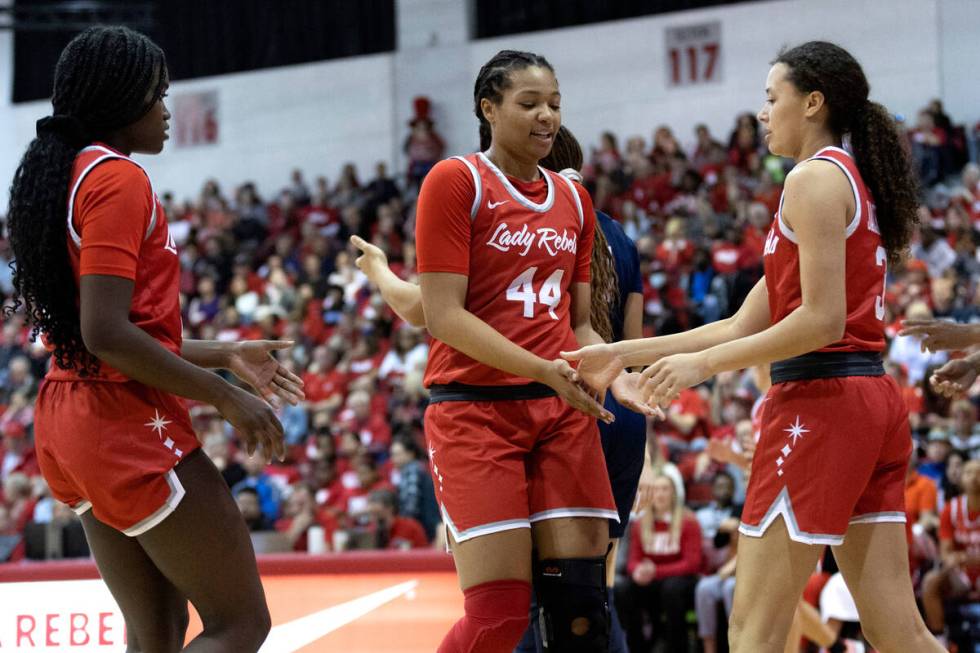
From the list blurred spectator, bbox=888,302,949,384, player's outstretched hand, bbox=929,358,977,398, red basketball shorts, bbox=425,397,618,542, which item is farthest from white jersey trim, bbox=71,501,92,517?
blurred spectator, bbox=888,302,949,384

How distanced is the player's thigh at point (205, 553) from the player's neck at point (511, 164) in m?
1.32

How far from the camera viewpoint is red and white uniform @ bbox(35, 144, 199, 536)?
3018mm

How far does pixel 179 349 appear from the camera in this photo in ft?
10.8

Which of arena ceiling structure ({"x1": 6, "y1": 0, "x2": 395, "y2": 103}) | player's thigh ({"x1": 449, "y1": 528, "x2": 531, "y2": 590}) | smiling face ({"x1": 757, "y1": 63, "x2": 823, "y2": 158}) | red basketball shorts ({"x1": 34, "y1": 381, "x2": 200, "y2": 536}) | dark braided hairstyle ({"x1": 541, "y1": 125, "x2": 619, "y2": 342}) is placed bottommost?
player's thigh ({"x1": 449, "y1": 528, "x2": 531, "y2": 590})

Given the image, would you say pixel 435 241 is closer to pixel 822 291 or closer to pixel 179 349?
pixel 179 349

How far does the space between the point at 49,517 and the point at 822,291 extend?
10.3 metres

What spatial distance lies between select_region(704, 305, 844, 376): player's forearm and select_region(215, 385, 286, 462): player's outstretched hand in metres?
1.17

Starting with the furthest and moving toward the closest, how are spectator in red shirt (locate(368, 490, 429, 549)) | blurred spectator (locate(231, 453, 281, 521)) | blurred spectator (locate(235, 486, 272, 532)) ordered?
blurred spectator (locate(231, 453, 281, 521)) → blurred spectator (locate(235, 486, 272, 532)) → spectator in red shirt (locate(368, 490, 429, 549))

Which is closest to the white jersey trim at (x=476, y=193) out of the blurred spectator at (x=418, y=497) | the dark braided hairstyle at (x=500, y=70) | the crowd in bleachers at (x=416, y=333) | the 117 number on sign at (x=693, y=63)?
the dark braided hairstyle at (x=500, y=70)

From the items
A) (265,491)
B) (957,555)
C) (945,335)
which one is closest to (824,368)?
(945,335)

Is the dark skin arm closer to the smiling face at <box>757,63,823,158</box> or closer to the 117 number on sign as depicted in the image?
the smiling face at <box>757,63,823,158</box>

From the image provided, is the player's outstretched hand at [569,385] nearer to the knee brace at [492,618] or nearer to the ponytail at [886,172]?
the knee brace at [492,618]

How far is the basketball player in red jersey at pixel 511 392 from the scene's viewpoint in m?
3.47

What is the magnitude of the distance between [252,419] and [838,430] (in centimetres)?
158
